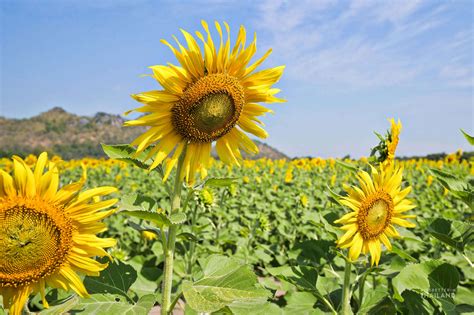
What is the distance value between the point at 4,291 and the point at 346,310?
6.10 ft

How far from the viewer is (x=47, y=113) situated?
110 meters

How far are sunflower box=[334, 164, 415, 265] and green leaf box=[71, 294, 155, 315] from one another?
1178mm

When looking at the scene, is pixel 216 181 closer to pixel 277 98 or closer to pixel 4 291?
pixel 277 98

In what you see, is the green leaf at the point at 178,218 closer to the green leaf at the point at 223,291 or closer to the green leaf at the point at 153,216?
the green leaf at the point at 153,216

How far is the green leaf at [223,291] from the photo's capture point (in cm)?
158

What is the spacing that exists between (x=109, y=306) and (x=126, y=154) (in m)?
0.65

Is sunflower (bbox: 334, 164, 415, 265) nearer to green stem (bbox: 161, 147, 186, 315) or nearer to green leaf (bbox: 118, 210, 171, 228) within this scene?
Answer: green stem (bbox: 161, 147, 186, 315)

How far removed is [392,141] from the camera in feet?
8.75

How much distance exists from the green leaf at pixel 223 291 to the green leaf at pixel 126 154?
21.7 inches

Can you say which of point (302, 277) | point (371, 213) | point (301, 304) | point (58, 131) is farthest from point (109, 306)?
point (58, 131)

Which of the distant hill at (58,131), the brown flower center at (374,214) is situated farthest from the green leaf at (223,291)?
the distant hill at (58,131)

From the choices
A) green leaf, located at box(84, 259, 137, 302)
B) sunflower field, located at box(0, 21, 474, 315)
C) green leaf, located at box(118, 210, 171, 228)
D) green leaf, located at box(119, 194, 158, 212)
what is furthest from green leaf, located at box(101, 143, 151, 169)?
green leaf, located at box(84, 259, 137, 302)

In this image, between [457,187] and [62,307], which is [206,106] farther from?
[457,187]

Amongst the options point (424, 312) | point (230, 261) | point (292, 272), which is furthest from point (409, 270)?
point (230, 261)
